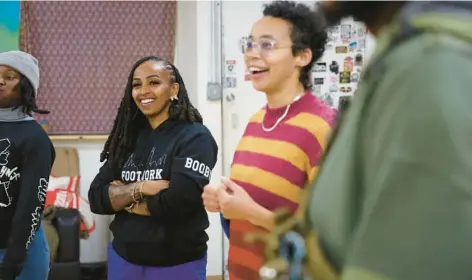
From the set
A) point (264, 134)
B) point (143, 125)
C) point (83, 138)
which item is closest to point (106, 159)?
point (143, 125)

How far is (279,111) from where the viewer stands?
154 centimetres

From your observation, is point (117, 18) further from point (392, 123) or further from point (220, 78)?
point (392, 123)

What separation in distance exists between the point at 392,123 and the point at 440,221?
103mm

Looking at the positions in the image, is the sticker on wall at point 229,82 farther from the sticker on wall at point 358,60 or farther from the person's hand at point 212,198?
the person's hand at point 212,198

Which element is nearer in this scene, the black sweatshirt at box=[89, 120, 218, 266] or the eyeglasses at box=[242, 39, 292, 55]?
the eyeglasses at box=[242, 39, 292, 55]

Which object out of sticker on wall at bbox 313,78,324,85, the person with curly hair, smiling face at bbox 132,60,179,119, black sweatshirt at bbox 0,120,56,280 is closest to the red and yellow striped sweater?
the person with curly hair

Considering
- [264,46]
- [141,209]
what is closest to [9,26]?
[141,209]

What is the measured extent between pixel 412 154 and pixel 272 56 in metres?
1.00

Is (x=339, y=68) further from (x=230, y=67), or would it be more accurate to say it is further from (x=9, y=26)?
(x=9, y=26)

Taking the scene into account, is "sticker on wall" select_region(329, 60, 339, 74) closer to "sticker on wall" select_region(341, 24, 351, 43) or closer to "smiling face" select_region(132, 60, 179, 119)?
"sticker on wall" select_region(341, 24, 351, 43)

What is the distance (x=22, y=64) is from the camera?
89.1 inches

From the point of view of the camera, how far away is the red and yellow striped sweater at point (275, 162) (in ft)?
4.67

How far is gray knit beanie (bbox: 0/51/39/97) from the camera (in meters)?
2.24

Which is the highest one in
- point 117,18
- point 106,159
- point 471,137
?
point 117,18
